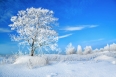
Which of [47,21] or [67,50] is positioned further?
[67,50]

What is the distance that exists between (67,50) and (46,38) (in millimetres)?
25284

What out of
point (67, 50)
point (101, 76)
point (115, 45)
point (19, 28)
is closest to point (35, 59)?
point (101, 76)

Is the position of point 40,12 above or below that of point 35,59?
above

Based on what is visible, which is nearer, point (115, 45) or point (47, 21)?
point (47, 21)

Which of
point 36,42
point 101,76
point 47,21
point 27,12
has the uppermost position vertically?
point 27,12

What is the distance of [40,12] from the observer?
574 inches

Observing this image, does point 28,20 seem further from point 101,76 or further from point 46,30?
point 101,76

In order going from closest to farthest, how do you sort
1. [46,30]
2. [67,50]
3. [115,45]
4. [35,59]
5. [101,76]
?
[101,76], [35,59], [46,30], [67,50], [115,45]

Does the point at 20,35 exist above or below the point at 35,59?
above

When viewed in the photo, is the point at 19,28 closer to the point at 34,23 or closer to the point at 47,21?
the point at 34,23

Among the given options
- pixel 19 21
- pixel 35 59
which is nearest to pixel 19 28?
pixel 19 21

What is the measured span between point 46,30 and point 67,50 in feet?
83.5

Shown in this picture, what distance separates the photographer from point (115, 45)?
160 ft

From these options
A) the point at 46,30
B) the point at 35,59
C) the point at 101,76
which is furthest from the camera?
the point at 46,30
